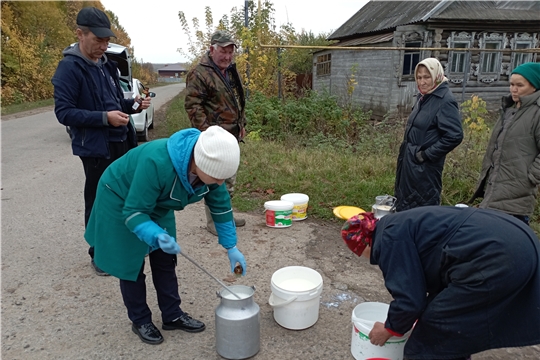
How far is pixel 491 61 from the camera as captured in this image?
14.0 m

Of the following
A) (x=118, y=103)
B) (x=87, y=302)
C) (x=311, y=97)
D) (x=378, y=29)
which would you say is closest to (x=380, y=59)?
(x=378, y=29)

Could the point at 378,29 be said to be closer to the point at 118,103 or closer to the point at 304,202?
the point at 304,202

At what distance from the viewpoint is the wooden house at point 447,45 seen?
12.9 m

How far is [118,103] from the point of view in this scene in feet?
11.4

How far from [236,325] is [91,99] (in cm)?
210

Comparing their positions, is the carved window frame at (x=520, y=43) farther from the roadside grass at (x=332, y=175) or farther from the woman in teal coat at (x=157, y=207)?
the woman in teal coat at (x=157, y=207)

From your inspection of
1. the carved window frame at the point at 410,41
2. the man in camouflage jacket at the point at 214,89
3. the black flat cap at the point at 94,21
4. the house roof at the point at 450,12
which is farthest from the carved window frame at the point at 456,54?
the black flat cap at the point at 94,21

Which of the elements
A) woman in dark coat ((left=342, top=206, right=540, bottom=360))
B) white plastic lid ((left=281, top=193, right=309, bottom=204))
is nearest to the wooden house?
white plastic lid ((left=281, top=193, right=309, bottom=204))

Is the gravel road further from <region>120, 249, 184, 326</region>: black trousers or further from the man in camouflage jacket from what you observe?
the man in camouflage jacket

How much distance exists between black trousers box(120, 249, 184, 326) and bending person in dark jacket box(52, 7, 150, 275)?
3.59ft

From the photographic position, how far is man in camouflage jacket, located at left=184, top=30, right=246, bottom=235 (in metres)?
3.94

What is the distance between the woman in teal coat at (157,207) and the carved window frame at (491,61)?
14243 millimetres

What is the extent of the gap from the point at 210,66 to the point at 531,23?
14074 millimetres

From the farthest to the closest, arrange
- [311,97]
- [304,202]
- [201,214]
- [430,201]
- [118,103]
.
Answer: [311,97] < [201,214] < [304,202] < [430,201] < [118,103]
